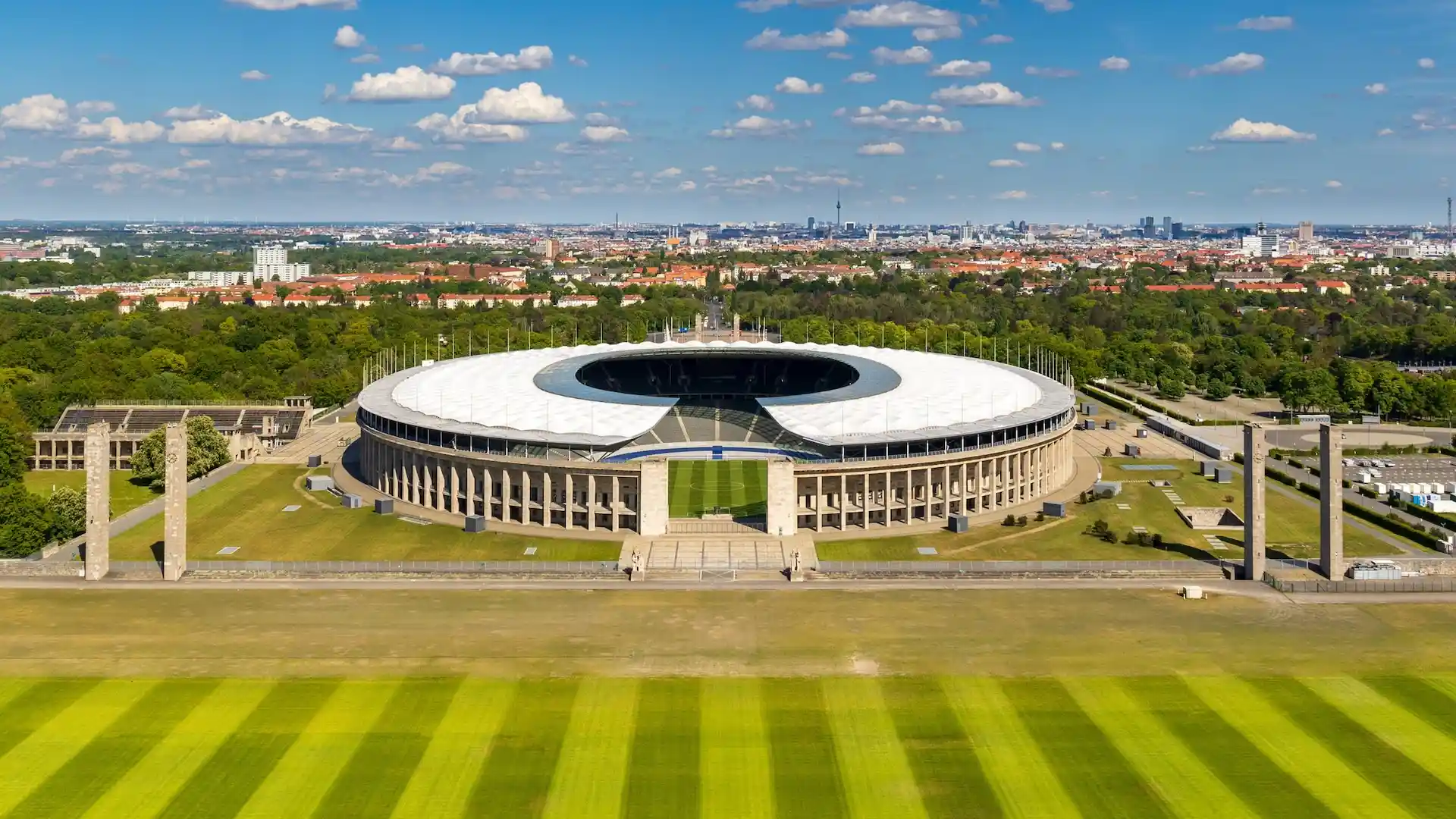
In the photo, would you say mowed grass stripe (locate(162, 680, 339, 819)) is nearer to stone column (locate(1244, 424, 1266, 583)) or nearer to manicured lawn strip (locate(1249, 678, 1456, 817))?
→ manicured lawn strip (locate(1249, 678, 1456, 817))

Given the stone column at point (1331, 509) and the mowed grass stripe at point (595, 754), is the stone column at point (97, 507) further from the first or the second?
the stone column at point (1331, 509)

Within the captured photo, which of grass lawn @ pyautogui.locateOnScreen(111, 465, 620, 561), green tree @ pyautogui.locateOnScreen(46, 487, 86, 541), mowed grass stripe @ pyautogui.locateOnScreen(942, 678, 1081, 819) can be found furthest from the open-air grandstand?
mowed grass stripe @ pyautogui.locateOnScreen(942, 678, 1081, 819)

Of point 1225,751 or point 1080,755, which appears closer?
point 1080,755

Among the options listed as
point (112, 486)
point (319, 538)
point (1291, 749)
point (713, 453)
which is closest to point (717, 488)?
point (713, 453)

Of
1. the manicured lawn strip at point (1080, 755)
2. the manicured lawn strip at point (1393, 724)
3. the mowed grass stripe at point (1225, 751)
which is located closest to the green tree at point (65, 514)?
the manicured lawn strip at point (1080, 755)

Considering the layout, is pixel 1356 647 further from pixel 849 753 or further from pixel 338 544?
pixel 338 544

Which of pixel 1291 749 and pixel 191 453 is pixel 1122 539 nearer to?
pixel 1291 749

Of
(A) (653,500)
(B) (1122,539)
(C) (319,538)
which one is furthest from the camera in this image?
(B) (1122,539)
